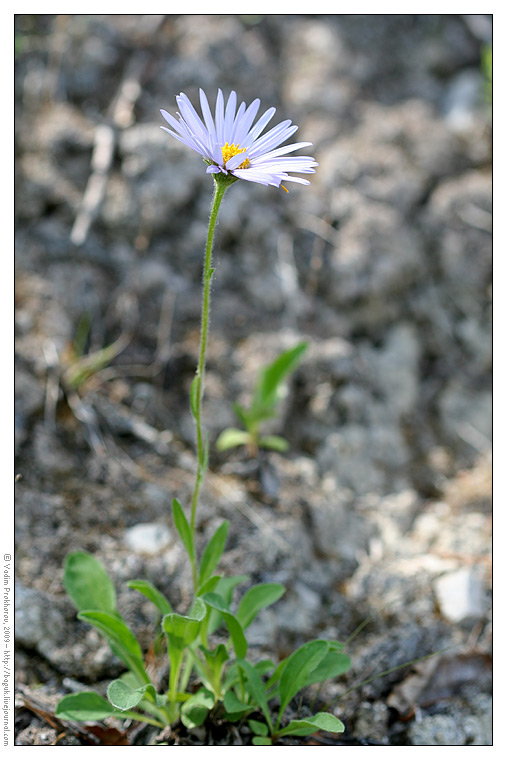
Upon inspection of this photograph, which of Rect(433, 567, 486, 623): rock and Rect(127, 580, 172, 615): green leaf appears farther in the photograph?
Rect(433, 567, 486, 623): rock

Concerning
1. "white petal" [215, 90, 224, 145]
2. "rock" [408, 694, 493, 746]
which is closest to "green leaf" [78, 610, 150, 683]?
"rock" [408, 694, 493, 746]

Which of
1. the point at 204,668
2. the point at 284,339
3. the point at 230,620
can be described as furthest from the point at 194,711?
the point at 284,339

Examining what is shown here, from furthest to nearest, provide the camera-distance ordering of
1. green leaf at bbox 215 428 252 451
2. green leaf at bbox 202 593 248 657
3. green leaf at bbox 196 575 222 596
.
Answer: green leaf at bbox 215 428 252 451
green leaf at bbox 196 575 222 596
green leaf at bbox 202 593 248 657

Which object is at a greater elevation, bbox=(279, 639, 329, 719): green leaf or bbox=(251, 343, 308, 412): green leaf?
bbox=(251, 343, 308, 412): green leaf

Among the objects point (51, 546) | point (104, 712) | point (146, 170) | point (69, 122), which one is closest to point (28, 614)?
point (51, 546)

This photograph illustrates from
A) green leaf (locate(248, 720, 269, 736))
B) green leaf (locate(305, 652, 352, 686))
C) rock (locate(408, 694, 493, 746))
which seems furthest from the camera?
rock (locate(408, 694, 493, 746))

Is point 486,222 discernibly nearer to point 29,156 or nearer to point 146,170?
point 146,170

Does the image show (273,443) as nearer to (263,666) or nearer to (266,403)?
(266,403)

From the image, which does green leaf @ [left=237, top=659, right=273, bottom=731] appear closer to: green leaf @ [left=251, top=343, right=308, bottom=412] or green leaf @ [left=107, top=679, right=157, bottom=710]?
green leaf @ [left=107, top=679, right=157, bottom=710]
